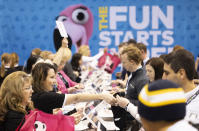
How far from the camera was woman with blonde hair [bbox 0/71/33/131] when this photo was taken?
7.98 feet

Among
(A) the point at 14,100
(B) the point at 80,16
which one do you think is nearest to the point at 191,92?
(A) the point at 14,100

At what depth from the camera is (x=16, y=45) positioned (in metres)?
9.98

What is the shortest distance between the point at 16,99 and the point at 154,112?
1551mm

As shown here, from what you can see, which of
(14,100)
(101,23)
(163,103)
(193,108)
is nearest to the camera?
(163,103)

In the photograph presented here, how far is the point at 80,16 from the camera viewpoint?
392 inches

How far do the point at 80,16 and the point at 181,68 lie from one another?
→ 8.10m

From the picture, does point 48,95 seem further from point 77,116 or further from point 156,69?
point 156,69

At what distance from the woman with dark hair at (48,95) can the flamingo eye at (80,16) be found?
283 inches

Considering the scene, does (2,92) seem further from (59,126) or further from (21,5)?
(21,5)

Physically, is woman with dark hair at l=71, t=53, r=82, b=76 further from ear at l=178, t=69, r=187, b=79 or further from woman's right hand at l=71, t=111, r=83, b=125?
ear at l=178, t=69, r=187, b=79

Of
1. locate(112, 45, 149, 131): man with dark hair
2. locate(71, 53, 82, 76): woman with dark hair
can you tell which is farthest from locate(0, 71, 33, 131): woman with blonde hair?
locate(71, 53, 82, 76): woman with dark hair

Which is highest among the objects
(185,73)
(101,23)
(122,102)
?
(101,23)

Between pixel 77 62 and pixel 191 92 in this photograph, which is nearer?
pixel 191 92

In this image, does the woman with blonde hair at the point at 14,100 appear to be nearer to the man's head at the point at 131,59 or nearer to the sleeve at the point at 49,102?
the sleeve at the point at 49,102
